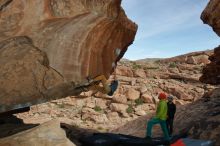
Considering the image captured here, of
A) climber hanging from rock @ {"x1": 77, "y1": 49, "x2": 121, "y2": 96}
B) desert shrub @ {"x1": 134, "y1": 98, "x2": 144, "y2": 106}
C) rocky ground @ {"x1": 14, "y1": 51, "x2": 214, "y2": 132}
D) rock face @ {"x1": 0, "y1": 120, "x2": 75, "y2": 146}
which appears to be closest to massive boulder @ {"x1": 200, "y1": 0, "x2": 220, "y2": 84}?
climber hanging from rock @ {"x1": 77, "y1": 49, "x2": 121, "y2": 96}

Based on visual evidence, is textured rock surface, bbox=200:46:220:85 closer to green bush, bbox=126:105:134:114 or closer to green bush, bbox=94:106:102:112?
green bush, bbox=126:105:134:114

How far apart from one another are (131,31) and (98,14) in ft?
6.21

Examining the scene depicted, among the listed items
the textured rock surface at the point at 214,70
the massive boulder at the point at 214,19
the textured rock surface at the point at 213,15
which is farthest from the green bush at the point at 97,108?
the textured rock surface at the point at 213,15

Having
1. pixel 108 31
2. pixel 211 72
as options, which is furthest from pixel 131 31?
pixel 211 72

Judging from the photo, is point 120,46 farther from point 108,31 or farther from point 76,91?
point 76,91

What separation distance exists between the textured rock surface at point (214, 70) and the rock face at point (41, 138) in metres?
9.59

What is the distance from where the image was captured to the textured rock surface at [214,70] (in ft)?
56.1

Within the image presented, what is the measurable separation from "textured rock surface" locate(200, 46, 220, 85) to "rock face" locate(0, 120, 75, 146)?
9.59 meters

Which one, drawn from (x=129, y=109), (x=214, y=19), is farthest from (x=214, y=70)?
(x=129, y=109)

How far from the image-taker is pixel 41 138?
9.79 metres

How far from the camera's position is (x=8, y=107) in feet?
31.9

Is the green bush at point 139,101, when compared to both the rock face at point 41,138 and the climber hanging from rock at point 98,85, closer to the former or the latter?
the climber hanging from rock at point 98,85

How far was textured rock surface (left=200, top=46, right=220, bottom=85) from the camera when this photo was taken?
17094 mm

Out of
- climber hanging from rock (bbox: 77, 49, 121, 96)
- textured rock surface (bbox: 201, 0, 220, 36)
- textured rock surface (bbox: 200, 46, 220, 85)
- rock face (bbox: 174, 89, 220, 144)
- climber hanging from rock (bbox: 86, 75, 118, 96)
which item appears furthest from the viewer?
textured rock surface (bbox: 200, 46, 220, 85)
